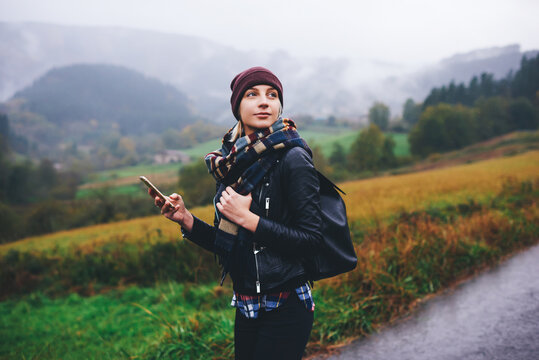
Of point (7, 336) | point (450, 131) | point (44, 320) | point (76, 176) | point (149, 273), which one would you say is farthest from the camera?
point (76, 176)

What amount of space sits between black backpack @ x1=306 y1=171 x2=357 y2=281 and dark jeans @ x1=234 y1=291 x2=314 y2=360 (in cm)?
18

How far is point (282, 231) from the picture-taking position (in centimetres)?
150

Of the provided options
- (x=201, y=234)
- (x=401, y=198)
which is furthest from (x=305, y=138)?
(x=201, y=234)

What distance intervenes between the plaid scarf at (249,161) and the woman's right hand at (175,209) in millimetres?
304

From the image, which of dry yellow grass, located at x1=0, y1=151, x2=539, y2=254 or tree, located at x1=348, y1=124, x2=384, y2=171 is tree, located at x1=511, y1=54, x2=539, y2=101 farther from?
dry yellow grass, located at x1=0, y1=151, x2=539, y2=254

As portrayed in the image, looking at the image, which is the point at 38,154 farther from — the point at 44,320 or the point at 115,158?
the point at 44,320

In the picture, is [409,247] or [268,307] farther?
[409,247]

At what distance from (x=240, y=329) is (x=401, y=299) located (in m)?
2.98

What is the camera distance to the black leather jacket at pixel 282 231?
151cm

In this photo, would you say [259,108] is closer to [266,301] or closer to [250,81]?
[250,81]

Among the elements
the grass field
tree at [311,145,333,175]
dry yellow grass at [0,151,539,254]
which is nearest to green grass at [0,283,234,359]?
dry yellow grass at [0,151,539,254]

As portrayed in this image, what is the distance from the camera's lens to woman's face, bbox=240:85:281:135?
1719mm

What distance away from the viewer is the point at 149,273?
24.6 feet

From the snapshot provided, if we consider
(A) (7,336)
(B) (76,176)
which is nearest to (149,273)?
(A) (7,336)
